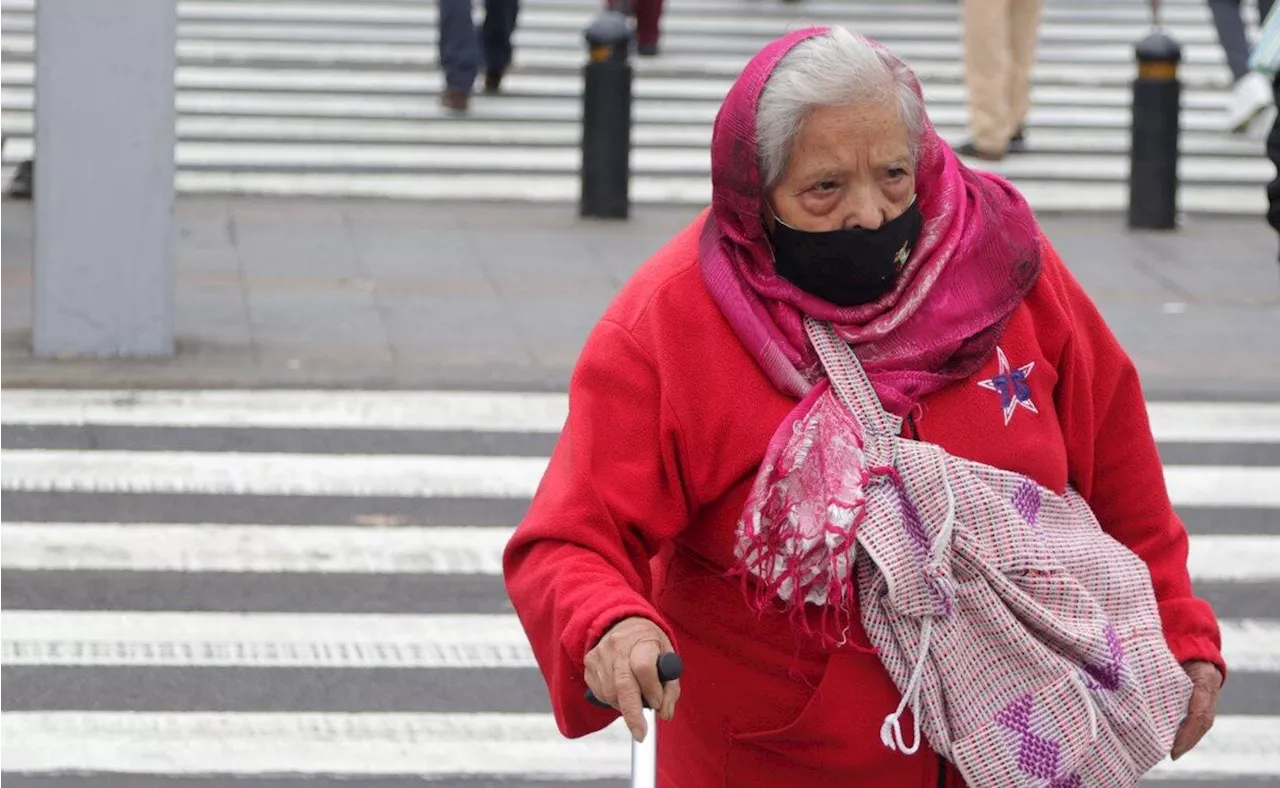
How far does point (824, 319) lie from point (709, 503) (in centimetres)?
29

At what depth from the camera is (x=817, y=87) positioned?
2852 millimetres

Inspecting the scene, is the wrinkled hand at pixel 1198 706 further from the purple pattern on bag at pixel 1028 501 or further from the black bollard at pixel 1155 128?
the black bollard at pixel 1155 128

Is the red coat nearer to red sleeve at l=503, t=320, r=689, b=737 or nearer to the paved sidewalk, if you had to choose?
red sleeve at l=503, t=320, r=689, b=737

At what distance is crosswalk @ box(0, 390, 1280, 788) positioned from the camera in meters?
5.28

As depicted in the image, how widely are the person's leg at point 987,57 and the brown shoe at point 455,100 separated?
3.33 m

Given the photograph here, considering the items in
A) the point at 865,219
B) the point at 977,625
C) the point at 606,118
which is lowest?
the point at 606,118

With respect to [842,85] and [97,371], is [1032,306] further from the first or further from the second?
[97,371]

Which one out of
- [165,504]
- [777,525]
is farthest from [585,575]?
[165,504]

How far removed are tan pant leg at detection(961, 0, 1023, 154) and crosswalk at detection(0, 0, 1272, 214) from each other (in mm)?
474

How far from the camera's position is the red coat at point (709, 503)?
9.38 ft

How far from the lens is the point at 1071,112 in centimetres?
1514

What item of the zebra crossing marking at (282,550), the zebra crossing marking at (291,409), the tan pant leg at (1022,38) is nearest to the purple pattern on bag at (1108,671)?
the zebra crossing marking at (282,550)

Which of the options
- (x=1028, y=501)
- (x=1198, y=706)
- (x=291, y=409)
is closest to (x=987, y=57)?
(x=291, y=409)

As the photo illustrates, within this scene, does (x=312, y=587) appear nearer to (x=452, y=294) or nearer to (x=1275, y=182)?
(x=1275, y=182)
